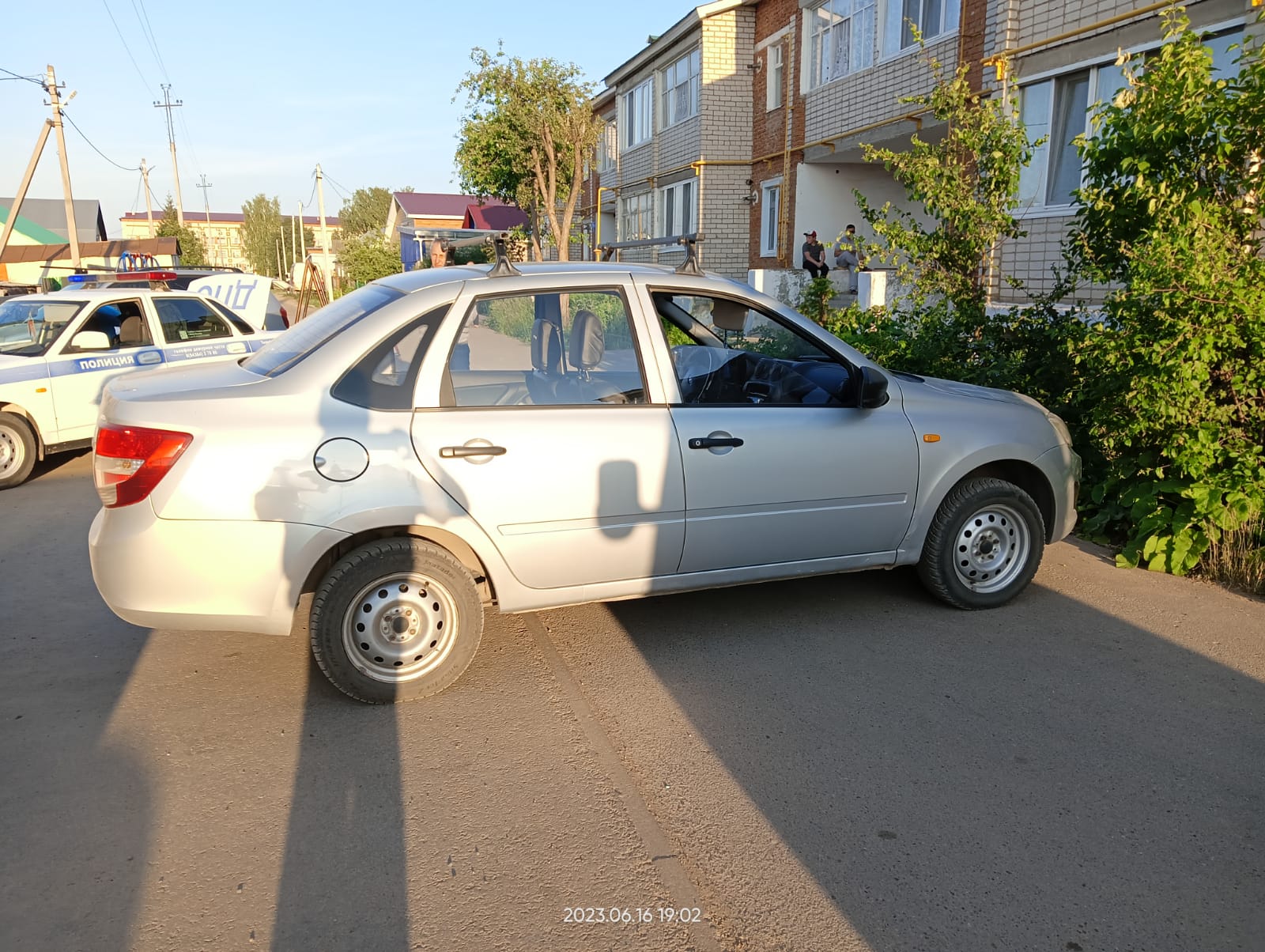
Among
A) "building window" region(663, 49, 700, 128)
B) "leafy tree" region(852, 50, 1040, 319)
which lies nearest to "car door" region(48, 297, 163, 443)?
"leafy tree" region(852, 50, 1040, 319)

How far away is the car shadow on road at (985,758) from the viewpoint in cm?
293

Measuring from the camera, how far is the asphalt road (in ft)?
9.49

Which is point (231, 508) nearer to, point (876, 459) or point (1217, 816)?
point (876, 459)

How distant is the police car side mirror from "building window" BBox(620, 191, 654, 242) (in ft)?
69.1

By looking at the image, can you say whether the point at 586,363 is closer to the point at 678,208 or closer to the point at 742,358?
the point at 742,358

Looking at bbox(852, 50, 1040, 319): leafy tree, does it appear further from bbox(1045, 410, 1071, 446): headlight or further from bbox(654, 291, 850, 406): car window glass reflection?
bbox(654, 291, 850, 406): car window glass reflection

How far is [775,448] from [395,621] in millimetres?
1887

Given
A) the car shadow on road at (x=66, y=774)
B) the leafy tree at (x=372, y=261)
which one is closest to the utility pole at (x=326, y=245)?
the leafy tree at (x=372, y=261)

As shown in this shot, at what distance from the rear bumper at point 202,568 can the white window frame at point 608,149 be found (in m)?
32.7

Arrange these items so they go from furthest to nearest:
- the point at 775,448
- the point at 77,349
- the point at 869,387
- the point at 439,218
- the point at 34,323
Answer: the point at 439,218 → the point at 34,323 → the point at 77,349 → the point at 869,387 → the point at 775,448

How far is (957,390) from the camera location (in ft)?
17.5

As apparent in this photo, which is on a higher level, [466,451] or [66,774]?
[466,451]

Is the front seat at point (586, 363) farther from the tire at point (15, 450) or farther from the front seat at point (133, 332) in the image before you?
the front seat at point (133, 332)

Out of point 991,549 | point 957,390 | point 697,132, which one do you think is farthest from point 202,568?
point 697,132
